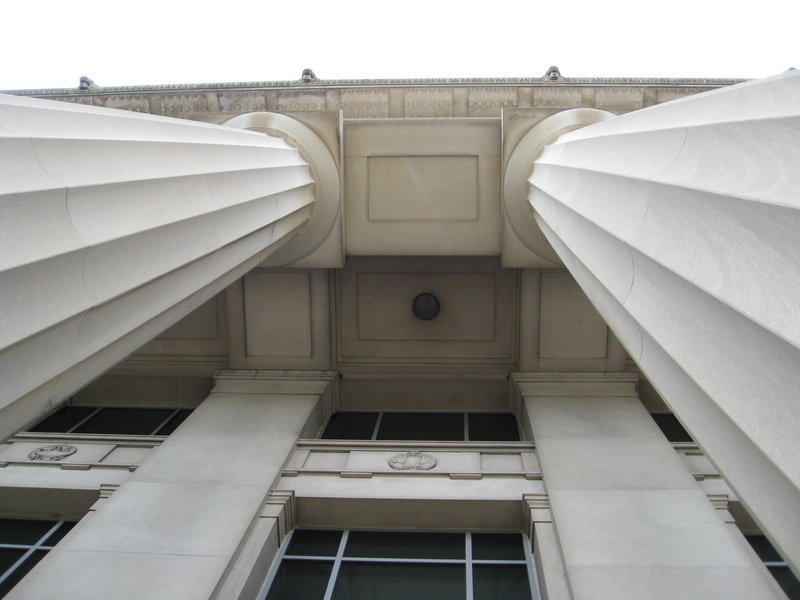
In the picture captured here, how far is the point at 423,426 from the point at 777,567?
25.6ft

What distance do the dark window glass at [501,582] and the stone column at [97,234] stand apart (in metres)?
5.62

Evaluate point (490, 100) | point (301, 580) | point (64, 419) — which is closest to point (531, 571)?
point (301, 580)

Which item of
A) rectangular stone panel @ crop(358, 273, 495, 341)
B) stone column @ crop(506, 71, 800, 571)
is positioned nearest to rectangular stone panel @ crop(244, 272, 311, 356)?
rectangular stone panel @ crop(358, 273, 495, 341)

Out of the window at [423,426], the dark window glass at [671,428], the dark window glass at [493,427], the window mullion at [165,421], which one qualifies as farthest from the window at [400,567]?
the window mullion at [165,421]

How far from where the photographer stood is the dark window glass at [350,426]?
14.6 meters

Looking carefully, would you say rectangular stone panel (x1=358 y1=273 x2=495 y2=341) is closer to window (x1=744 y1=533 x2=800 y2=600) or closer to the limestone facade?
the limestone facade

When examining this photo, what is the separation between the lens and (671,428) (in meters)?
Answer: 14.2

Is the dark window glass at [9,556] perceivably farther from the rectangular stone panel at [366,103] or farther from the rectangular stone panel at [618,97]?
the rectangular stone panel at [618,97]

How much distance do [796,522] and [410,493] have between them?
7634mm

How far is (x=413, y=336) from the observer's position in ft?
50.4

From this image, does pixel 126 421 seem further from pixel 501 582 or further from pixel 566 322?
pixel 566 322

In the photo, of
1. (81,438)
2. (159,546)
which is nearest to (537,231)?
(159,546)

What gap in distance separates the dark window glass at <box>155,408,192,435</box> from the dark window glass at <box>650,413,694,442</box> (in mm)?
11678

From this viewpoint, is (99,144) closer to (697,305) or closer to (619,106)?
(697,305)
